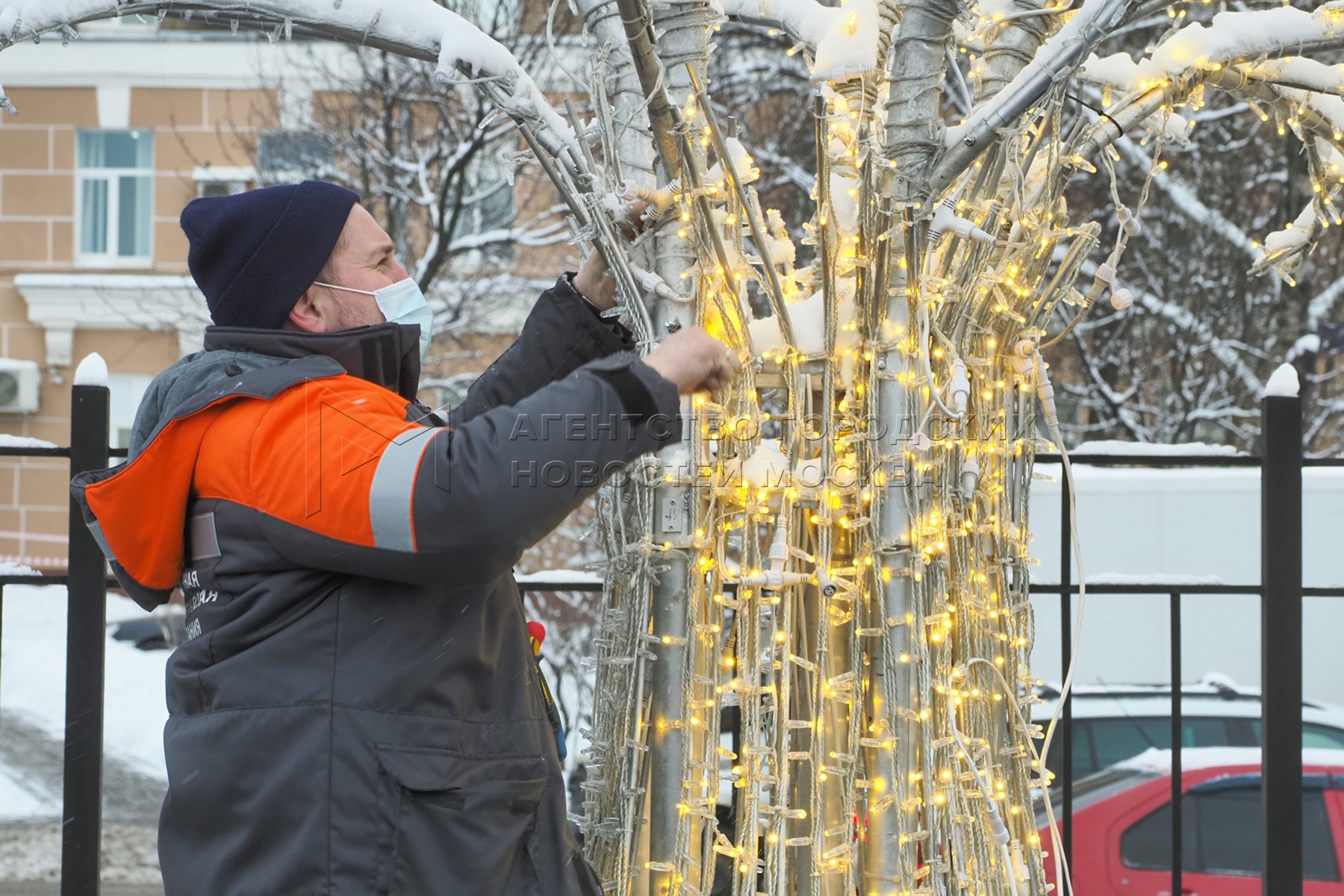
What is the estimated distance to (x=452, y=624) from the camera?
130cm

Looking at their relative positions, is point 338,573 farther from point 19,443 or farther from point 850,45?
point 19,443

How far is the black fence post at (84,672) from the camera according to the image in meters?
2.63

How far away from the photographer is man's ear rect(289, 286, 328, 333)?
1416 mm

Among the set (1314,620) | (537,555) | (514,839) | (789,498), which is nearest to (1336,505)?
(1314,620)

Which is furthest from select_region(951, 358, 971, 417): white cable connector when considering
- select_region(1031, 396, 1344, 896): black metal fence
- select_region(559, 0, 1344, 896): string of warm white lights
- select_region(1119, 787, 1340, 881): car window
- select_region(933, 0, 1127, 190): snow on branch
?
select_region(1119, 787, 1340, 881): car window

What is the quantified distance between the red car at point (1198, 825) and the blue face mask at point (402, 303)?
3153 millimetres

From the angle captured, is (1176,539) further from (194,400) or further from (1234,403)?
(194,400)

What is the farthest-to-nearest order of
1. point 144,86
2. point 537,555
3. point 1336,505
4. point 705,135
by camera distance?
point 144,86
point 537,555
point 1336,505
point 705,135

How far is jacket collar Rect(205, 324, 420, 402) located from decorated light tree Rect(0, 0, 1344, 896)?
0.43 metres

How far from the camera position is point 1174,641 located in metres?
2.76

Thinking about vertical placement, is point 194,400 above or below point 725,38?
below

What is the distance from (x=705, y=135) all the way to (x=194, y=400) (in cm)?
83

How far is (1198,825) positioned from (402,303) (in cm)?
363

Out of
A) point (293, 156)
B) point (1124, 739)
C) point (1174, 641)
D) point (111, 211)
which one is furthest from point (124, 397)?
point (1174, 641)
